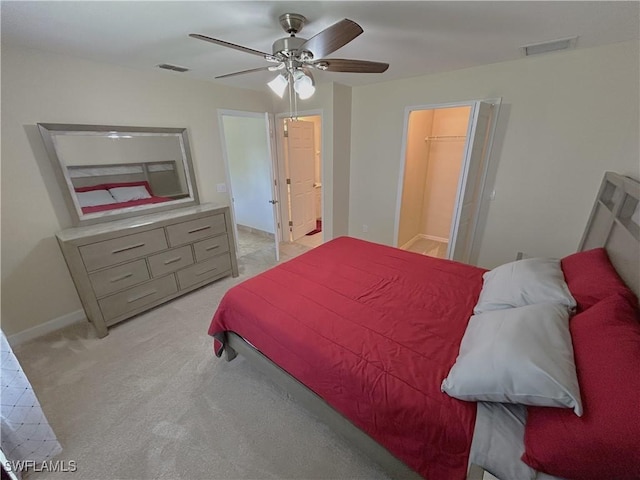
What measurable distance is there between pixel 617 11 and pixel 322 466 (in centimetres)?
312

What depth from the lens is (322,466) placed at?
1.38 metres

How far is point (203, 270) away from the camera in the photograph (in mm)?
2988

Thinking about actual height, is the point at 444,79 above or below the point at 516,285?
above

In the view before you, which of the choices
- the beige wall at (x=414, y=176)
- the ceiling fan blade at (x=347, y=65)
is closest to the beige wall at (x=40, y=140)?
the ceiling fan blade at (x=347, y=65)

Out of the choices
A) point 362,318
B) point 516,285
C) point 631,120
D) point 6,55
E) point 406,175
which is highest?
point 6,55

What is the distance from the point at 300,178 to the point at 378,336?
3.54 m

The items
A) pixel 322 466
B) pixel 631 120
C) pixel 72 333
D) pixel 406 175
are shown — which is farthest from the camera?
pixel 406 175

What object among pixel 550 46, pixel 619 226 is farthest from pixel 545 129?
pixel 619 226

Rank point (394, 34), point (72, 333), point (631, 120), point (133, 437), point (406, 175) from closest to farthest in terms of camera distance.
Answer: point (133, 437)
point (394, 34)
point (631, 120)
point (72, 333)
point (406, 175)

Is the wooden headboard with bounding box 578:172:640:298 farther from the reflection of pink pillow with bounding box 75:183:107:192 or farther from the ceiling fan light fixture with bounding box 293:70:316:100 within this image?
the reflection of pink pillow with bounding box 75:183:107:192

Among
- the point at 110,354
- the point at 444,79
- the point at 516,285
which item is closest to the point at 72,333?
the point at 110,354

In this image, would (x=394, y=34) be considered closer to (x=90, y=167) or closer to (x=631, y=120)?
(x=631, y=120)

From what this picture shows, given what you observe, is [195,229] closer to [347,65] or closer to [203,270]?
[203,270]

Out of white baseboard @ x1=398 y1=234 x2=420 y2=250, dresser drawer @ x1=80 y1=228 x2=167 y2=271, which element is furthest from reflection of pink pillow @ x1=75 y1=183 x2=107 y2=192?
white baseboard @ x1=398 y1=234 x2=420 y2=250
